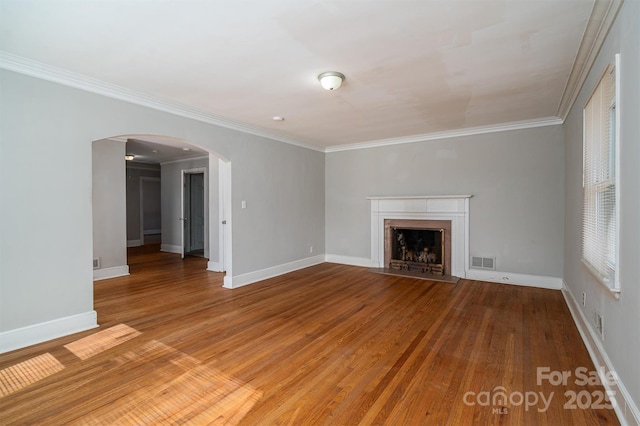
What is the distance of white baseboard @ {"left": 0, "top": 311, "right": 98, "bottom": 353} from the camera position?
2.72 meters

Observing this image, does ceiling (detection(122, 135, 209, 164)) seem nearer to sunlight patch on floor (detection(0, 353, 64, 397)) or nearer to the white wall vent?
sunlight patch on floor (detection(0, 353, 64, 397))

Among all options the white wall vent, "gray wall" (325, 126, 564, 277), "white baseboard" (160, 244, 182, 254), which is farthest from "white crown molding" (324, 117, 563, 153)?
"white baseboard" (160, 244, 182, 254)

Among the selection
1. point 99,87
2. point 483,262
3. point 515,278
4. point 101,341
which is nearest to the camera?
point 101,341

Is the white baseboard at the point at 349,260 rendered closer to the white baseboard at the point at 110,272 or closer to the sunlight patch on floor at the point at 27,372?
the white baseboard at the point at 110,272

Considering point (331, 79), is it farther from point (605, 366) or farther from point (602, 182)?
point (605, 366)

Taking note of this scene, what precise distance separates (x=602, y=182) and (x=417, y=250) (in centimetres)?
376

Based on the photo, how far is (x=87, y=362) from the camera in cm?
253

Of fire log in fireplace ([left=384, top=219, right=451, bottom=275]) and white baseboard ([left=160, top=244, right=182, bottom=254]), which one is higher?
fire log in fireplace ([left=384, top=219, right=451, bottom=275])

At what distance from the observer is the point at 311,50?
257cm

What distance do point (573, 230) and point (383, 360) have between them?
115 inches

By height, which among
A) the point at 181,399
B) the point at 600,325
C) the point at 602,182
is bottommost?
the point at 181,399

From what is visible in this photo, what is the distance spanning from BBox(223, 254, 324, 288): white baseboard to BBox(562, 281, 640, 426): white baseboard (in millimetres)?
4203

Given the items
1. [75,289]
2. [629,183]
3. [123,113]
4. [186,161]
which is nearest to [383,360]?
[629,183]

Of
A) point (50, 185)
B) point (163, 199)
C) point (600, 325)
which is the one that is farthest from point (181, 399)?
point (163, 199)
